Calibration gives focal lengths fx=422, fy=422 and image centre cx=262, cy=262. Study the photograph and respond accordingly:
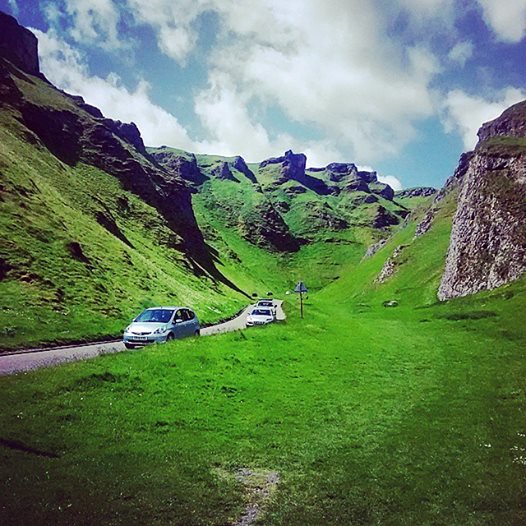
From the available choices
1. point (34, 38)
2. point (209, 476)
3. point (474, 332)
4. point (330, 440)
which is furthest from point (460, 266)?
point (34, 38)

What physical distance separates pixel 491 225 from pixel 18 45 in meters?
171

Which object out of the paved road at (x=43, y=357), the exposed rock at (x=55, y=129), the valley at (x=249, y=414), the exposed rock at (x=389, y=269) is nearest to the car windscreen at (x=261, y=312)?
the valley at (x=249, y=414)

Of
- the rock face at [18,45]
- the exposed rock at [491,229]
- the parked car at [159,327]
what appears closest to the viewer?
the parked car at [159,327]

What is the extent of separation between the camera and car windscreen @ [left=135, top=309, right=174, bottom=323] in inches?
1086

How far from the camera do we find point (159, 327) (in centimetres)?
2647

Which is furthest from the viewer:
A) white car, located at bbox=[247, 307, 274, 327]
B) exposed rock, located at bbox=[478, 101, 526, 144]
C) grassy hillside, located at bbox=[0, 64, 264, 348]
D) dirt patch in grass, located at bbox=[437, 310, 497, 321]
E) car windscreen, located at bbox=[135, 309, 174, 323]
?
exposed rock, located at bbox=[478, 101, 526, 144]

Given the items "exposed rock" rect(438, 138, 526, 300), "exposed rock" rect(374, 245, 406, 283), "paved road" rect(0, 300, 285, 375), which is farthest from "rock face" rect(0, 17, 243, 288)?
"exposed rock" rect(438, 138, 526, 300)

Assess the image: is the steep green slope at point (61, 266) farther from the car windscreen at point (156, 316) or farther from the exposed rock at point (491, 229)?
the exposed rock at point (491, 229)

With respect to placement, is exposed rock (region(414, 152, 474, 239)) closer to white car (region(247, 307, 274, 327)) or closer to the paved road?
white car (region(247, 307, 274, 327))

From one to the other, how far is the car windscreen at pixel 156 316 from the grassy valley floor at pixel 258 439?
4064mm

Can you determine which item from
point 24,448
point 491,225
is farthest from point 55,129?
point 24,448

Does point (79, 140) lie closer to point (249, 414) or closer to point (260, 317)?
→ point (260, 317)

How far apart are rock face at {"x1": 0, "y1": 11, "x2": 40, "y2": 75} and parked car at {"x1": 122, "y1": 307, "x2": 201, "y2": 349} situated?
15358cm

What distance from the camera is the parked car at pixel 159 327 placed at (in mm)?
25844
